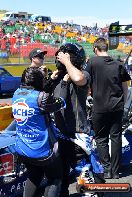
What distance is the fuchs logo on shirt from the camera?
11.5ft

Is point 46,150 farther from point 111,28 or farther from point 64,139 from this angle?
point 111,28

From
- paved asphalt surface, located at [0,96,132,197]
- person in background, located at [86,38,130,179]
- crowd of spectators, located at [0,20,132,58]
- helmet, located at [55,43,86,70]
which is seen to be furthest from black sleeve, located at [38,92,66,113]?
crowd of spectators, located at [0,20,132,58]

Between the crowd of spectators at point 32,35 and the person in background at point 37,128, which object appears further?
the crowd of spectators at point 32,35

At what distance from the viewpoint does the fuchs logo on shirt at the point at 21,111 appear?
3.49m

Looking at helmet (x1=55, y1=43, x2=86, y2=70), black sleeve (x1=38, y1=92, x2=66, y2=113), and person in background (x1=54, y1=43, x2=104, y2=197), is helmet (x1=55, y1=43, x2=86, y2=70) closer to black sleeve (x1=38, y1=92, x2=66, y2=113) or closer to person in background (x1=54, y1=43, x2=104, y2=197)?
person in background (x1=54, y1=43, x2=104, y2=197)

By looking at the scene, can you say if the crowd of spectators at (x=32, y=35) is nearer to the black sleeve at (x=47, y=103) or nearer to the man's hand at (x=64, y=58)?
the man's hand at (x=64, y=58)

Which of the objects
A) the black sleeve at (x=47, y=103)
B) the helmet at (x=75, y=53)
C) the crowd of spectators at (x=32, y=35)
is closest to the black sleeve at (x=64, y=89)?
the helmet at (x=75, y=53)

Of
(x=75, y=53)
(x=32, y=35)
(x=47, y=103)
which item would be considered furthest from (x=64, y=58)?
(x=32, y=35)

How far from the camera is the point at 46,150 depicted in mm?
3535

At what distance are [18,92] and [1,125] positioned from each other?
14.3 feet

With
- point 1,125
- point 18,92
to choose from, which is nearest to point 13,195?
point 18,92

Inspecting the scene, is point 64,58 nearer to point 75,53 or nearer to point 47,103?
point 75,53

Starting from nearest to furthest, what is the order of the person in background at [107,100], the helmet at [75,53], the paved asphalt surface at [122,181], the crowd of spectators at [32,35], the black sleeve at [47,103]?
the black sleeve at [47,103] → the helmet at [75,53] → the paved asphalt surface at [122,181] → the person in background at [107,100] → the crowd of spectators at [32,35]

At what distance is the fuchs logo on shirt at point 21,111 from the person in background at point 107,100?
78.8 inches
